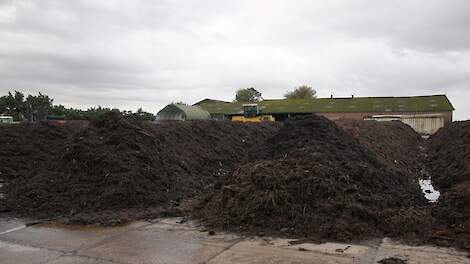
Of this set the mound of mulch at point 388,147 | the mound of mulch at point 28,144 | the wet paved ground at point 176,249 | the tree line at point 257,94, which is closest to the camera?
the wet paved ground at point 176,249

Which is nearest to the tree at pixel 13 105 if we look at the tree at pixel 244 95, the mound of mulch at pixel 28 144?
the mound of mulch at pixel 28 144

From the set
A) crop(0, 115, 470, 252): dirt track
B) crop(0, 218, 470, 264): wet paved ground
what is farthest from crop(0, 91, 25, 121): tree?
crop(0, 218, 470, 264): wet paved ground

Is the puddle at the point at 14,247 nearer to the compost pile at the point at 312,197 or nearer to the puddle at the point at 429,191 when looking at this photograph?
the compost pile at the point at 312,197

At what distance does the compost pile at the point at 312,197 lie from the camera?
620 centimetres

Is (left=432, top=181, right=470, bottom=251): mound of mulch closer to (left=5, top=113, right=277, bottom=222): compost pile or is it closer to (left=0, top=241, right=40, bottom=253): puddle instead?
(left=5, top=113, right=277, bottom=222): compost pile

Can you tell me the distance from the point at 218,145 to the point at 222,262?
1030 cm

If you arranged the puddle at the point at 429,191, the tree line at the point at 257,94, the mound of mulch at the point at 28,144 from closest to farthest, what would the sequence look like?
the puddle at the point at 429,191 → the mound of mulch at the point at 28,144 → the tree line at the point at 257,94

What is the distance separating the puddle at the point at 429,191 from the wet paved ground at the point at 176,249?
3.92m

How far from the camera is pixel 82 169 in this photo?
8.98 metres

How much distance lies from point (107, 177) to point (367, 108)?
139ft

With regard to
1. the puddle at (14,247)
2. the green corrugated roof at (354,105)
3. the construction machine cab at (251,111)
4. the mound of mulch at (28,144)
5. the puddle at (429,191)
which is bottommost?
the puddle at (14,247)

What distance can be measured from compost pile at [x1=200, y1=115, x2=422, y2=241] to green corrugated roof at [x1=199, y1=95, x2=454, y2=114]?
39521mm

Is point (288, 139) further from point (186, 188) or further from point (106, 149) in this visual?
point (106, 149)

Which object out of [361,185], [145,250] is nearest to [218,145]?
[361,185]
